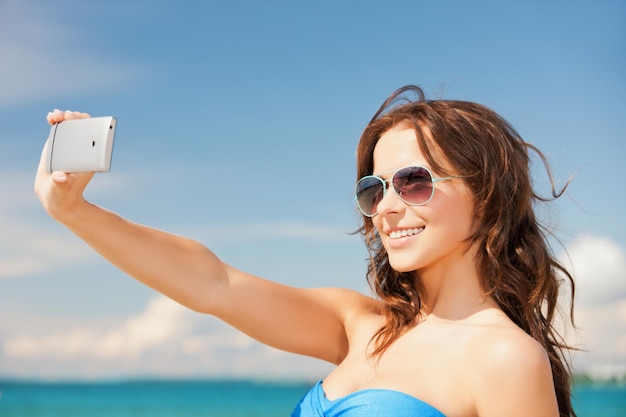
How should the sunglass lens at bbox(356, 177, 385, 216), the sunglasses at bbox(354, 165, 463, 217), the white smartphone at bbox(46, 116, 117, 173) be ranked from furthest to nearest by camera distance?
the sunglass lens at bbox(356, 177, 385, 216) → the sunglasses at bbox(354, 165, 463, 217) → the white smartphone at bbox(46, 116, 117, 173)

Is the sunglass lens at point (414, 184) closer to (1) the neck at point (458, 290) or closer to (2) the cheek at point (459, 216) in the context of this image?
(2) the cheek at point (459, 216)

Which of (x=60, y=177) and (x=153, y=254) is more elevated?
(x=60, y=177)

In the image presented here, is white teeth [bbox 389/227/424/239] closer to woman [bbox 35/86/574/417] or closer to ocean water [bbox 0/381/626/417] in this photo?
woman [bbox 35/86/574/417]

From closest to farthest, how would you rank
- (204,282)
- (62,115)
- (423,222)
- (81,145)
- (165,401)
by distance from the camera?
(81,145) → (62,115) → (423,222) → (204,282) → (165,401)

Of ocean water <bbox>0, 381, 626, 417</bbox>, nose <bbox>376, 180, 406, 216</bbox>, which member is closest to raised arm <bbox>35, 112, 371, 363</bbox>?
nose <bbox>376, 180, 406, 216</bbox>

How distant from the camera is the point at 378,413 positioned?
8.97ft

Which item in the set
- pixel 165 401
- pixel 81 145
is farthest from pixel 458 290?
pixel 165 401

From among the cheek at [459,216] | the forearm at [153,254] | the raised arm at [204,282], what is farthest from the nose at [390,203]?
the forearm at [153,254]

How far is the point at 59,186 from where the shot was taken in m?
2.68

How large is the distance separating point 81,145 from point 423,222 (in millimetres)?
1194

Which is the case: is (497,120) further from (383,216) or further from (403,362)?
(403,362)

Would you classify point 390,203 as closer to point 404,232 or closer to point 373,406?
point 404,232

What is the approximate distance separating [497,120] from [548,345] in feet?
2.81

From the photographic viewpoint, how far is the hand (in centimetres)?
268
